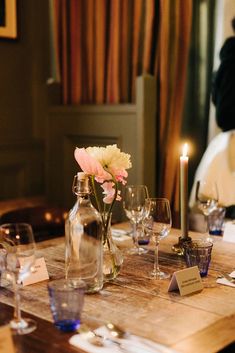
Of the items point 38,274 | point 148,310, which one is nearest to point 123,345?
point 148,310

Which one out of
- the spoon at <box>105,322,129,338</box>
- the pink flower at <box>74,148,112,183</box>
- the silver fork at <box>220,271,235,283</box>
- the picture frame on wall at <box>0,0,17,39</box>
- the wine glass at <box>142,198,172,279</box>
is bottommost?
the spoon at <box>105,322,129,338</box>

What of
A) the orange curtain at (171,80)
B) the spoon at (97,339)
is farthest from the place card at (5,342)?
the orange curtain at (171,80)

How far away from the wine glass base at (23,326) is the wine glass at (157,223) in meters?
0.42

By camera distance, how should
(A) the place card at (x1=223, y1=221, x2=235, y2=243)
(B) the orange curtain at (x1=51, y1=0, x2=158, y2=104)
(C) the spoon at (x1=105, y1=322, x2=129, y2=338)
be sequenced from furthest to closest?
(B) the orange curtain at (x1=51, y1=0, x2=158, y2=104), (A) the place card at (x1=223, y1=221, x2=235, y2=243), (C) the spoon at (x1=105, y1=322, x2=129, y2=338)

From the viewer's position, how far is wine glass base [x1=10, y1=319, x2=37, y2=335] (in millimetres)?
1148

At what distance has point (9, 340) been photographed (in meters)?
1.03

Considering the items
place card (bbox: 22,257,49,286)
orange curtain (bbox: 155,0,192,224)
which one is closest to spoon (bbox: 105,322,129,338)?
place card (bbox: 22,257,49,286)

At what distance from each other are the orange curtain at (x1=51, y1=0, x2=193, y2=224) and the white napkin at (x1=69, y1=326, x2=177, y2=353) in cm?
225

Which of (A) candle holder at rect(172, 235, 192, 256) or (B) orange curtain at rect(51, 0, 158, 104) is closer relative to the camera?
(A) candle holder at rect(172, 235, 192, 256)

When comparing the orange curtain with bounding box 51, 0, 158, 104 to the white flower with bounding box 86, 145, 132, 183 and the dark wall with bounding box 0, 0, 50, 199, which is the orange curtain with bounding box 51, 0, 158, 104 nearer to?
the dark wall with bounding box 0, 0, 50, 199

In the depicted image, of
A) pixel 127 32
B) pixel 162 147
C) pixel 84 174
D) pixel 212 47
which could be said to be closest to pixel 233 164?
pixel 162 147

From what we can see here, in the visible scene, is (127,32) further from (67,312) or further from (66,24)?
(67,312)

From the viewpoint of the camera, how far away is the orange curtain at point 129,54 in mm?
3256

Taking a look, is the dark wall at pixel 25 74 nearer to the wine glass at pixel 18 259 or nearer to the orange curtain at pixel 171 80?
the orange curtain at pixel 171 80
